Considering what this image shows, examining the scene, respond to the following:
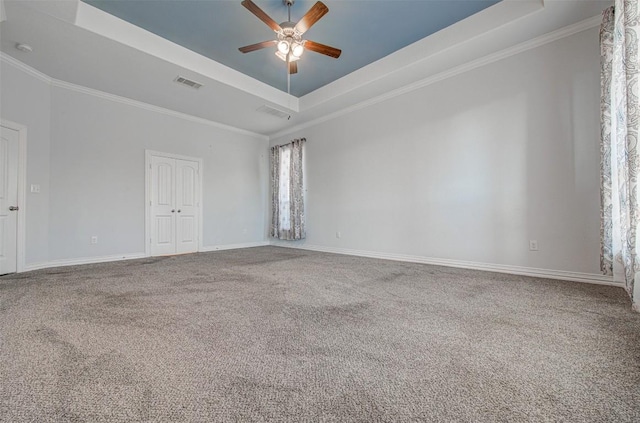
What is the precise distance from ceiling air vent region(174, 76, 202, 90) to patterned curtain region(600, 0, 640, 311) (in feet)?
16.0

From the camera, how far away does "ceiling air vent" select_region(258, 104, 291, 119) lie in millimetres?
5170

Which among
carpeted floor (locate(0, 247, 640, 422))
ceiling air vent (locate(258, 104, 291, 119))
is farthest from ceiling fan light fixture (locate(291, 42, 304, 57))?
carpeted floor (locate(0, 247, 640, 422))

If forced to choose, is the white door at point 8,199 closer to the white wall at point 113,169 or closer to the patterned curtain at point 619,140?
the white wall at point 113,169

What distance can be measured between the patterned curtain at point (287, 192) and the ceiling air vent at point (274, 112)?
68cm

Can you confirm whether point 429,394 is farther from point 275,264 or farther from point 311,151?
point 311,151

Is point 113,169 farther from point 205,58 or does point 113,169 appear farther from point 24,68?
point 205,58

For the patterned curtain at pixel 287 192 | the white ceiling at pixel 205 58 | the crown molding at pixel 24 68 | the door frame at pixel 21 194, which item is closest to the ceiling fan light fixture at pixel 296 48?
the white ceiling at pixel 205 58

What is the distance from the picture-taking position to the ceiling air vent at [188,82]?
4.04 metres

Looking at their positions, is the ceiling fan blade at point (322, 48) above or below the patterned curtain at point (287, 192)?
above

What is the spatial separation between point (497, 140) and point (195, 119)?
5.63 metres

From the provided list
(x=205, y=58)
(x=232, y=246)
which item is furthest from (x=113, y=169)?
(x=232, y=246)

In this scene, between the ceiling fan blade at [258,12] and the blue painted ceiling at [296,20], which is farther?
the blue painted ceiling at [296,20]

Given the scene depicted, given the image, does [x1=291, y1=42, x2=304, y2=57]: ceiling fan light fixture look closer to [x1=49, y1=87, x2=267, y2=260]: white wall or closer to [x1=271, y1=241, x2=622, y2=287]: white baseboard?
[x1=271, y1=241, x2=622, y2=287]: white baseboard

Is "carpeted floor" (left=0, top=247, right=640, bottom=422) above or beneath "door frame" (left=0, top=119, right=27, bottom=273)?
beneath
